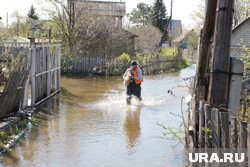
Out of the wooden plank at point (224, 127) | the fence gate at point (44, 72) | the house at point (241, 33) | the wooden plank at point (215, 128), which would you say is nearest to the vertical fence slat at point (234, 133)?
the wooden plank at point (224, 127)

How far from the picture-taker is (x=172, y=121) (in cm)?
1275

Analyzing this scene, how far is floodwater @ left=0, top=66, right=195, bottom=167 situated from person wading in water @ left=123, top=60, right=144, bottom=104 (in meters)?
0.43

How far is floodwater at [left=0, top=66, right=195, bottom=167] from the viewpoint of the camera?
844 cm

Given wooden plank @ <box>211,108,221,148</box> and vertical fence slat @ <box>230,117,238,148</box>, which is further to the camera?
wooden plank @ <box>211,108,221,148</box>

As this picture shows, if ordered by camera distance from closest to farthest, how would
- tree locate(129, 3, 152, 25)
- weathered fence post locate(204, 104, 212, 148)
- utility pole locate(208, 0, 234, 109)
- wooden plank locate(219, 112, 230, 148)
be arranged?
wooden plank locate(219, 112, 230, 148) < utility pole locate(208, 0, 234, 109) < weathered fence post locate(204, 104, 212, 148) < tree locate(129, 3, 152, 25)

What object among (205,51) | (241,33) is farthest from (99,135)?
(241,33)

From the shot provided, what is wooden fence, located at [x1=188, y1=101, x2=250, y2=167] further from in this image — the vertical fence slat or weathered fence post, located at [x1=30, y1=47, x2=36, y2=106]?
weathered fence post, located at [x1=30, y1=47, x2=36, y2=106]

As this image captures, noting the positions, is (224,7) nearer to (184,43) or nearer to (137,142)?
(137,142)

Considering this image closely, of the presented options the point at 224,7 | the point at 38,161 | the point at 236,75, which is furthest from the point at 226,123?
the point at 38,161

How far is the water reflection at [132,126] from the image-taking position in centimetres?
1025

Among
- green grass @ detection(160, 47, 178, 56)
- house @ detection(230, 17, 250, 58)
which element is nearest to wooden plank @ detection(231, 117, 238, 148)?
house @ detection(230, 17, 250, 58)

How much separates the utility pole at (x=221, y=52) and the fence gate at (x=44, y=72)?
9157 mm

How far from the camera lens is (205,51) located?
6.36m

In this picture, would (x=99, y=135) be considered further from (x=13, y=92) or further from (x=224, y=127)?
(x=224, y=127)
